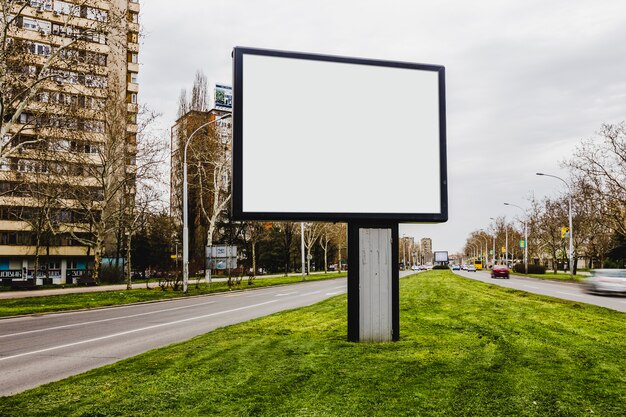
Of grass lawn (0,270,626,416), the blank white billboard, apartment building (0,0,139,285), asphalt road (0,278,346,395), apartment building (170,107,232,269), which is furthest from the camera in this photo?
apartment building (170,107,232,269)

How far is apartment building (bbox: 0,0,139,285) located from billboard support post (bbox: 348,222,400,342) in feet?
56.8

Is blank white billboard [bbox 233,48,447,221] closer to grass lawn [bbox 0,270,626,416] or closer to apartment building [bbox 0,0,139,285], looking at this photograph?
grass lawn [bbox 0,270,626,416]

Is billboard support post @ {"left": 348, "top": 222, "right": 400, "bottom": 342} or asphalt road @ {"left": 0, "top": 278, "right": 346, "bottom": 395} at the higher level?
billboard support post @ {"left": 348, "top": 222, "right": 400, "bottom": 342}

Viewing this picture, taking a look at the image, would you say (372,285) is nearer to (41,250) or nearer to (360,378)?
(360,378)

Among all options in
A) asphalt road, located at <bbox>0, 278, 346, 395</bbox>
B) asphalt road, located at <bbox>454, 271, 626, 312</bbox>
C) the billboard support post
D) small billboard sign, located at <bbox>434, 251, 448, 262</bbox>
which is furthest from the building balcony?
small billboard sign, located at <bbox>434, 251, 448, 262</bbox>

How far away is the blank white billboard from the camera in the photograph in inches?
327

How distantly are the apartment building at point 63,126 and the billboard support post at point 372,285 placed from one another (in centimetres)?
1731

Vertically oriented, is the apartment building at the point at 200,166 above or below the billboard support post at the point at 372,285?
above

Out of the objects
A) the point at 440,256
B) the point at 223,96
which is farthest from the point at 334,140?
the point at 440,256

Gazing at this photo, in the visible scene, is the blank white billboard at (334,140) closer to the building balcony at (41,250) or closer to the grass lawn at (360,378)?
the grass lawn at (360,378)

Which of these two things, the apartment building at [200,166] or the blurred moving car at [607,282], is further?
the apartment building at [200,166]

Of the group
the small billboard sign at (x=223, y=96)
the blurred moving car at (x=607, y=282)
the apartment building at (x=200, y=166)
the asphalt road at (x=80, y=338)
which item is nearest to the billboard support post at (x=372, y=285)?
the asphalt road at (x=80, y=338)

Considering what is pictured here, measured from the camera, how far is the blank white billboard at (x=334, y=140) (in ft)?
27.2

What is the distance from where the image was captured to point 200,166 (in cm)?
3641
